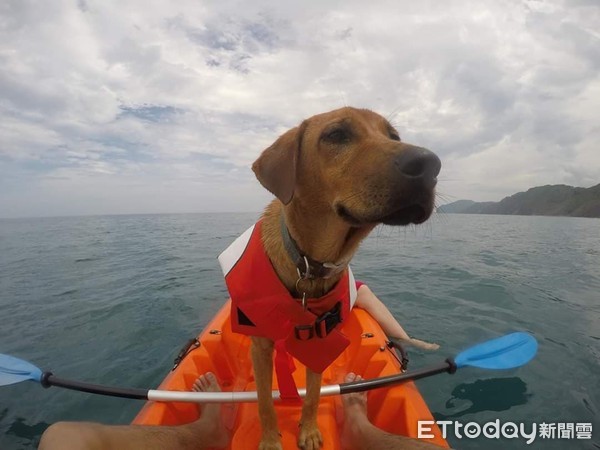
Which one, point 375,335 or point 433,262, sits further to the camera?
point 433,262

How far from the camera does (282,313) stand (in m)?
2.38

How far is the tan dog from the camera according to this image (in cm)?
164

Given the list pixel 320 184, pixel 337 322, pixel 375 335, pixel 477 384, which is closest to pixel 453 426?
pixel 477 384

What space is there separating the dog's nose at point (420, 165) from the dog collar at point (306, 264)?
3.03 ft

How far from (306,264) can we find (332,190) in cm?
55

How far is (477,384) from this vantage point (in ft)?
14.6

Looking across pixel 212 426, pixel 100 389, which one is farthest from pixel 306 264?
pixel 100 389

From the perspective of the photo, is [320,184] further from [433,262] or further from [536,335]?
[433,262]

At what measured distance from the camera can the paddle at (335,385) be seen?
2.98 metres

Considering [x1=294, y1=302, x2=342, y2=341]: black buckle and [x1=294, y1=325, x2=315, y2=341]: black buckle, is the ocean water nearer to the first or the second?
[x1=294, y1=302, x2=342, y2=341]: black buckle

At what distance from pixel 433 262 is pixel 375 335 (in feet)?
30.9

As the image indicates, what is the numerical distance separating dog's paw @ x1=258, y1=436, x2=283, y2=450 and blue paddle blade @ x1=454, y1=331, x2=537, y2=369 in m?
2.04

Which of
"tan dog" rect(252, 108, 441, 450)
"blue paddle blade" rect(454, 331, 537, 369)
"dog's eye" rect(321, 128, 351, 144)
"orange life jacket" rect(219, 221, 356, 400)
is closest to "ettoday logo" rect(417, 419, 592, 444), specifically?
"blue paddle blade" rect(454, 331, 537, 369)

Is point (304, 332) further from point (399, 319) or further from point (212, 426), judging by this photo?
point (399, 319)
